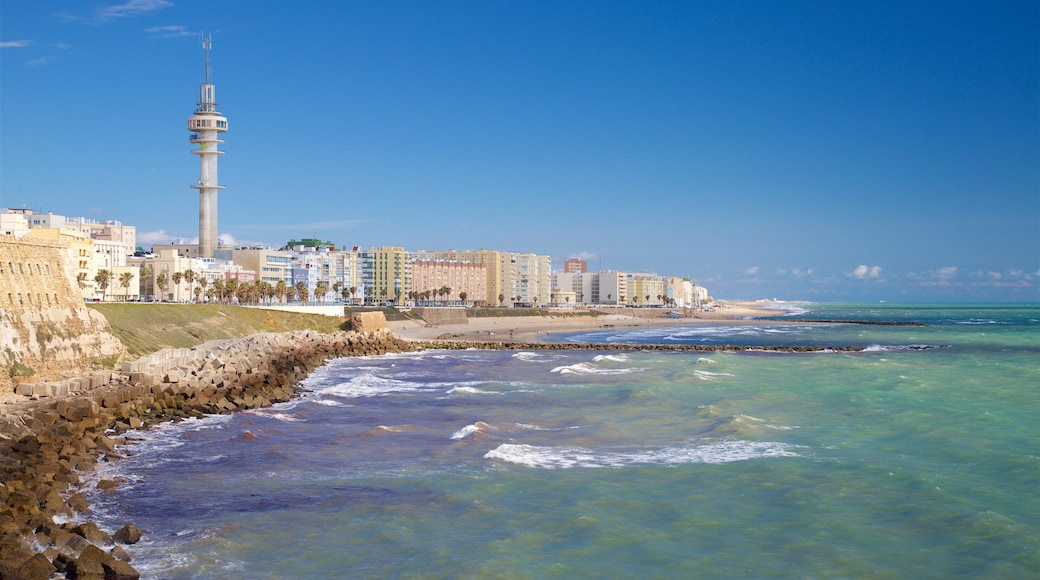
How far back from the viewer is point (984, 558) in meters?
12.3

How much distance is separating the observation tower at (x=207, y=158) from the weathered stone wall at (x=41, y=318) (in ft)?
264

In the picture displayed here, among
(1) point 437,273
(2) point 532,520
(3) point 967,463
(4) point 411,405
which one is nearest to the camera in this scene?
(2) point 532,520

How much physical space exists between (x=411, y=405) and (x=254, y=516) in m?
13.5

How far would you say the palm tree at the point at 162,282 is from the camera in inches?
3039

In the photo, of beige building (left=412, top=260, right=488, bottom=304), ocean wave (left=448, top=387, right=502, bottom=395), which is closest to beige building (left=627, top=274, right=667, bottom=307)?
beige building (left=412, top=260, right=488, bottom=304)

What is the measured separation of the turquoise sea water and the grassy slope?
11505 millimetres

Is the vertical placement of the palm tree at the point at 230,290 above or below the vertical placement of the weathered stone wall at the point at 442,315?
above

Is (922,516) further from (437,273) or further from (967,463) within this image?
(437,273)

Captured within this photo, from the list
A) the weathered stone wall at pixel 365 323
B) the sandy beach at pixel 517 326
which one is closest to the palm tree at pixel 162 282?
the sandy beach at pixel 517 326

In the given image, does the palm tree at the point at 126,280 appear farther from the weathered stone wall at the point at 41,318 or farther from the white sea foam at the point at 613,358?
the weathered stone wall at the point at 41,318

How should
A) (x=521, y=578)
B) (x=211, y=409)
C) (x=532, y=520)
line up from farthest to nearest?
(x=211, y=409) < (x=532, y=520) < (x=521, y=578)

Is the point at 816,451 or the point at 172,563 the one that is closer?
the point at 172,563

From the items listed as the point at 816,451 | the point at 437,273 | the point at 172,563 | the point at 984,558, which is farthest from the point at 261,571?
the point at 437,273

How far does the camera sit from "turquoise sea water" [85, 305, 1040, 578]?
12.2 meters
